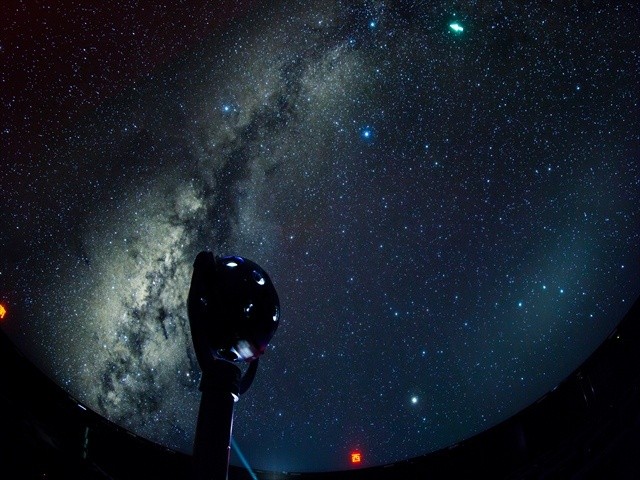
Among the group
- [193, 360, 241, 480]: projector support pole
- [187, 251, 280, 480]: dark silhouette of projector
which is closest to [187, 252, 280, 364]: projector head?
[187, 251, 280, 480]: dark silhouette of projector

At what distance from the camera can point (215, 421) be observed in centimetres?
292

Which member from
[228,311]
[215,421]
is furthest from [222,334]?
[215,421]

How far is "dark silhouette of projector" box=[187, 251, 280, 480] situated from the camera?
2.86 m

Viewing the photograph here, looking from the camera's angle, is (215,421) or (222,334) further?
(222,334)

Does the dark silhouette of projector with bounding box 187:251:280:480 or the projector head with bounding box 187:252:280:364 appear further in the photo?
the projector head with bounding box 187:252:280:364

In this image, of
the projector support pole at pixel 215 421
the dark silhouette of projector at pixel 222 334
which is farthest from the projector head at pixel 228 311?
the projector support pole at pixel 215 421

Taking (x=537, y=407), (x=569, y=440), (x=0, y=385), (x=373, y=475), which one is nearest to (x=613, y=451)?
(x=569, y=440)

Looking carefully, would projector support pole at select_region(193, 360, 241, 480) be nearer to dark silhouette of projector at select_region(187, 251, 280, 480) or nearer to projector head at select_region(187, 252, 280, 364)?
dark silhouette of projector at select_region(187, 251, 280, 480)

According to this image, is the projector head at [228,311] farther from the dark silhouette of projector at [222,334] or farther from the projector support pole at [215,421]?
the projector support pole at [215,421]

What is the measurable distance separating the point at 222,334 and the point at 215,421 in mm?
555

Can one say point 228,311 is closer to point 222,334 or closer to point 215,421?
point 222,334

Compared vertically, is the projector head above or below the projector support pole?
above

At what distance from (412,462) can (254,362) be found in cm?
722

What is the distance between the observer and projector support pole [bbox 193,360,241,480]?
2777 mm
